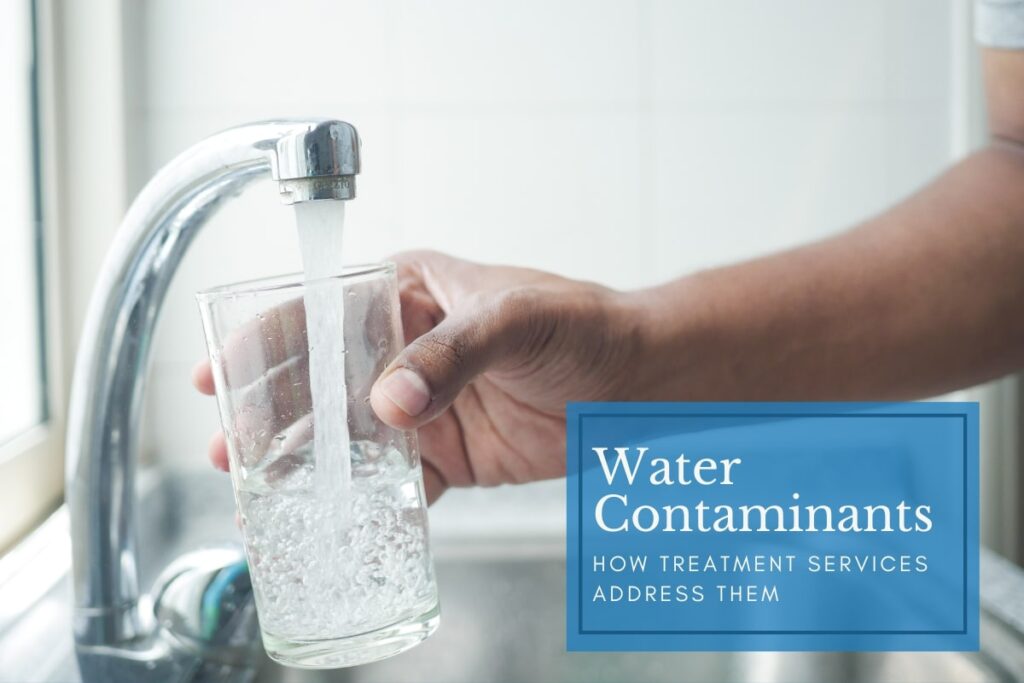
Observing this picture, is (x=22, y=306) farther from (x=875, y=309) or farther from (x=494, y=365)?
(x=875, y=309)

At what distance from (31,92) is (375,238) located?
31cm

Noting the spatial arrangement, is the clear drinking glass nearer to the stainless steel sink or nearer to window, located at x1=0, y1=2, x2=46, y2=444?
the stainless steel sink

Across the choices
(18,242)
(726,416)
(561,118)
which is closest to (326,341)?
(726,416)

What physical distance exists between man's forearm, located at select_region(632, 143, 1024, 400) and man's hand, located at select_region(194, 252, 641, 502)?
53 mm

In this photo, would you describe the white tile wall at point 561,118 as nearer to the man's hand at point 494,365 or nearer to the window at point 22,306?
the window at point 22,306

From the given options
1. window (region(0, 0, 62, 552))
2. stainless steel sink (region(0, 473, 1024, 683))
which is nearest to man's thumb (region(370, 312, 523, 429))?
stainless steel sink (region(0, 473, 1024, 683))

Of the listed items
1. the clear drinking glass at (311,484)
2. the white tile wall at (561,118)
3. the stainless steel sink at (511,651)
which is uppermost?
the white tile wall at (561,118)

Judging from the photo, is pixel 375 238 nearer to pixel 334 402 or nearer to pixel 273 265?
pixel 273 265

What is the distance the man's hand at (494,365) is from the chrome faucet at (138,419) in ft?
0.22

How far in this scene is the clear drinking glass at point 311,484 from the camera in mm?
335

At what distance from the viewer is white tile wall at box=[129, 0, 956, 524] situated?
3.01ft

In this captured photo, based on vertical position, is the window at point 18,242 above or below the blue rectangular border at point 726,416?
above

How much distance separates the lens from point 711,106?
0.94 metres

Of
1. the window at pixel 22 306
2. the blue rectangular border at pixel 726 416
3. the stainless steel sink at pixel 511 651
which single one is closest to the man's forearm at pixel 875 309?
the blue rectangular border at pixel 726 416
